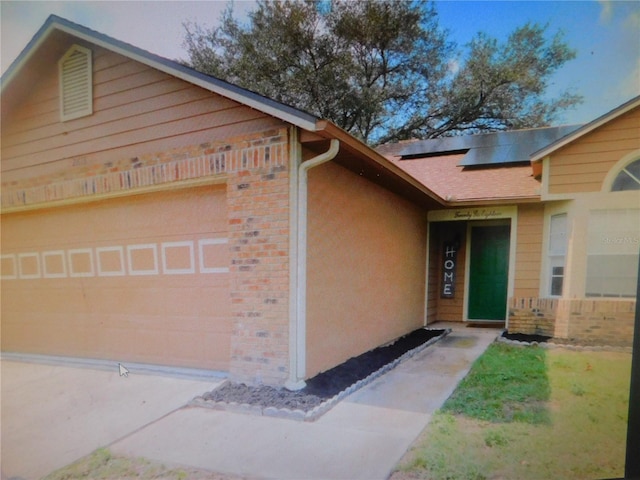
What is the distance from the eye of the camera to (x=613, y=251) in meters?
1.63

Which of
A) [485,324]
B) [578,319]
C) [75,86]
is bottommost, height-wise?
[485,324]

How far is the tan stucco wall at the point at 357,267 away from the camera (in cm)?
296

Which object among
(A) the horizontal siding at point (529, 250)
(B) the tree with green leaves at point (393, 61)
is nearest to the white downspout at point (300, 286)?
(B) the tree with green leaves at point (393, 61)

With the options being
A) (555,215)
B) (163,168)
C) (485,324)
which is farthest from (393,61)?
(485,324)

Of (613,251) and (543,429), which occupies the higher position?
(613,251)

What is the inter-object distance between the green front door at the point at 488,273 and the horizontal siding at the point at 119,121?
2.25 meters

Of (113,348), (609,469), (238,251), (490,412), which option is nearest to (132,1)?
(238,251)

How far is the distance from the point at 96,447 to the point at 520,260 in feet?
10.3

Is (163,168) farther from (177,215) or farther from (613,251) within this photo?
(613,251)

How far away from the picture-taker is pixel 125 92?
2582 millimetres

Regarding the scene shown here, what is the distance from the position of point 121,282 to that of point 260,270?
102cm

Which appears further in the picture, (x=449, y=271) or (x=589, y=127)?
(x=449, y=271)

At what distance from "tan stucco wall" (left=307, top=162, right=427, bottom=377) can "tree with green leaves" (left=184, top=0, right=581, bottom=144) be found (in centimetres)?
87

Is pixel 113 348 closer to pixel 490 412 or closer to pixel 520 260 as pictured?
pixel 490 412
